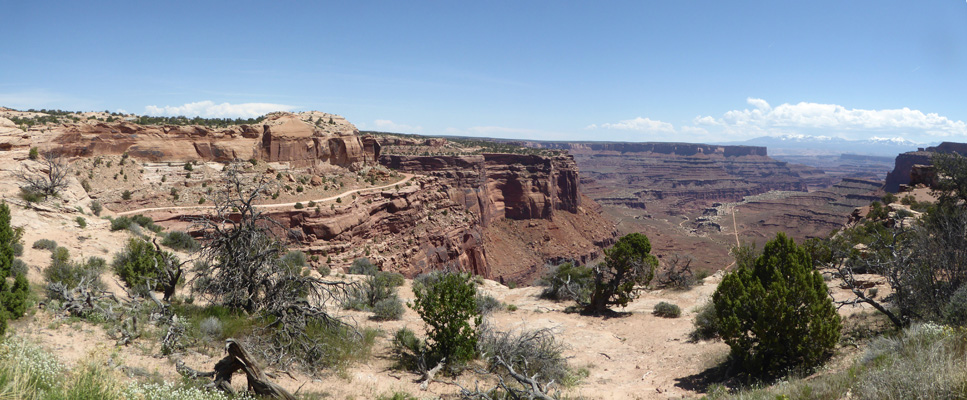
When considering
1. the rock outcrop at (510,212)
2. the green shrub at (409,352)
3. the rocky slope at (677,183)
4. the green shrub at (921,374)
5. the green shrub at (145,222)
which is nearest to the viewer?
the green shrub at (921,374)

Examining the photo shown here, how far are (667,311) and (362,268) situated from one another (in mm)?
17485

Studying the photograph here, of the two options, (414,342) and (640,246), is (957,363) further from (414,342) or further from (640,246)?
(640,246)

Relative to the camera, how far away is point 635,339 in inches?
650

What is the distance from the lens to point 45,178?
2177 centimetres

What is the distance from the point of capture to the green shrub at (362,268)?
88.2 feet

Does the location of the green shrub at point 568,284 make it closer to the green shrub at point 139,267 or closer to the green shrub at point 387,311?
the green shrub at point 387,311

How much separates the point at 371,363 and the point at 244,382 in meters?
3.17

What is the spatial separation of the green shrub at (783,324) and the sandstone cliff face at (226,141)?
3154cm

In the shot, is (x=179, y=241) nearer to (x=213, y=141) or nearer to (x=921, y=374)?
(x=213, y=141)

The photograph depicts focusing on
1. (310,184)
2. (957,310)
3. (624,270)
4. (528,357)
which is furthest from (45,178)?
(957,310)

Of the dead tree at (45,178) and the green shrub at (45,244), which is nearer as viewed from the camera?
the green shrub at (45,244)

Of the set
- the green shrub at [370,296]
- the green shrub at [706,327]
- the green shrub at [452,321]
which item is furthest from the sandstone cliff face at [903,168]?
the green shrub at [452,321]

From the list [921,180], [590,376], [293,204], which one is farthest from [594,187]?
[590,376]

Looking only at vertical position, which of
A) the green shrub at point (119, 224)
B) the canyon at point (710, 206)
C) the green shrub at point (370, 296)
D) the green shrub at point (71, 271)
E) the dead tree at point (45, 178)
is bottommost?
the canyon at point (710, 206)
